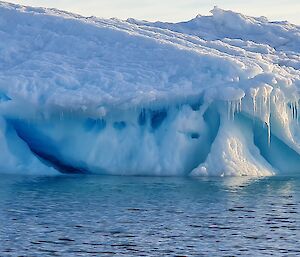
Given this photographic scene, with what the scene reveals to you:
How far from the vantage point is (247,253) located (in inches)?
521

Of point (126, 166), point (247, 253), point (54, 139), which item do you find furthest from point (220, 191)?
point (247, 253)

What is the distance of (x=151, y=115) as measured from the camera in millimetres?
22500

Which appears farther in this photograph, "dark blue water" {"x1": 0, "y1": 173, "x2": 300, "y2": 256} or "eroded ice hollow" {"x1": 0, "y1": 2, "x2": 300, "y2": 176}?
"eroded ice hollow" {"x1": 0, "y1": 2, "x2": 300, "y2": 176}

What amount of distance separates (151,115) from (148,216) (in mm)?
6524

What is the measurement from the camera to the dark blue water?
13609mm

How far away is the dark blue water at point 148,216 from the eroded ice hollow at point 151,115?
2.18 feet

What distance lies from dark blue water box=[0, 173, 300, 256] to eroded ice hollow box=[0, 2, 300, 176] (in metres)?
0.66

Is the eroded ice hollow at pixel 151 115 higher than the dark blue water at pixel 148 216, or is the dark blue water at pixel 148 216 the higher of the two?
the eroded ice hollow at pixel 151 115

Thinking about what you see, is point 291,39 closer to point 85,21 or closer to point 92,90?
point 85,21

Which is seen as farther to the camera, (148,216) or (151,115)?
(151,115)

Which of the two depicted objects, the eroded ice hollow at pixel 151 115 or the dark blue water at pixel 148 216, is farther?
the eroded ice hollow at pixel 151 115

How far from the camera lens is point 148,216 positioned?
16219mm

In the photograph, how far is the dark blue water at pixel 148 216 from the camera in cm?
1361

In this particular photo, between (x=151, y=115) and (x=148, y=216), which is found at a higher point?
(x=151, y=115)
